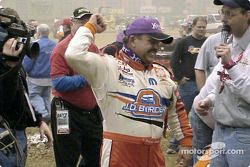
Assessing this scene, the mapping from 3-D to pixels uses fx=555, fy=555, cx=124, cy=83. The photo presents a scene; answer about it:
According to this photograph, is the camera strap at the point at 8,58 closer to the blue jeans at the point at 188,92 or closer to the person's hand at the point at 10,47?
the person's hand at the point at 10,47

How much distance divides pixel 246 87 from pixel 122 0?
4959 cm

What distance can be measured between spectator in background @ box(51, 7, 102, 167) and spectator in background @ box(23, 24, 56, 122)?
3.22 meters

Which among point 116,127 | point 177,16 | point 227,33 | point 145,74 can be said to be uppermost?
point 227,33

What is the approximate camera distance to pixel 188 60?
8125 millimetres

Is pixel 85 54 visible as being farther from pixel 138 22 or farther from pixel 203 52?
pixel 203 52

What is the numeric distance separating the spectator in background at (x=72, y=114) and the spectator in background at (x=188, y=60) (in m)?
2.47

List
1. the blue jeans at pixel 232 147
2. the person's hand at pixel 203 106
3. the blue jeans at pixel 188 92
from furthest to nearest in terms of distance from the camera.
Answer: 1. the blue jeans at pixel 188 92
2. the person's hand at pixel 203 106
3. the blue jeans at pixel 232 147

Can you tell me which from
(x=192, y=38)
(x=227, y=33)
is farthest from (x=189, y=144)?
(x=192, y=38)

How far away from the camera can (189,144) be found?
13.9ft

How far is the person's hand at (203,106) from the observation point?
167 inches

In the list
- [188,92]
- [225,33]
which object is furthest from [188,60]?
[225,33]

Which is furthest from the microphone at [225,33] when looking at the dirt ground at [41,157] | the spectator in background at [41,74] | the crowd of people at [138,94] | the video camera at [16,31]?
the spectator in background at [41,74]

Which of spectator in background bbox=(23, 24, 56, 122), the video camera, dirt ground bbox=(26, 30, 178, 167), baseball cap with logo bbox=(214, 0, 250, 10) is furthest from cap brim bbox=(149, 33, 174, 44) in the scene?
spectator in background bbox=(23, 24, 56, 122)

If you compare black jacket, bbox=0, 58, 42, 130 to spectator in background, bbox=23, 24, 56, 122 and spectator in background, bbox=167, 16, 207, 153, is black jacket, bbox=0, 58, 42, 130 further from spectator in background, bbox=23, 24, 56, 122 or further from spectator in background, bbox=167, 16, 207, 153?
spectator in background, bbox=23, 24, 56, 122
